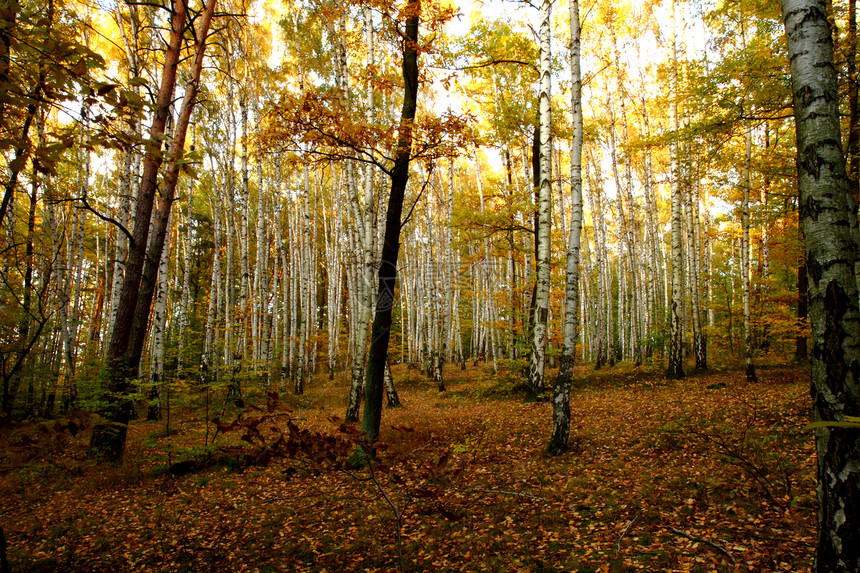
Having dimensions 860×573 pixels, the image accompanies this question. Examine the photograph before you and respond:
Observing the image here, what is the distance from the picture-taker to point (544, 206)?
314 inches

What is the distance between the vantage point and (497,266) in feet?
74.8

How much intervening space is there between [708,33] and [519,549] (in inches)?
589

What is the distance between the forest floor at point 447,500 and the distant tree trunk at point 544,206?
1.83 meters

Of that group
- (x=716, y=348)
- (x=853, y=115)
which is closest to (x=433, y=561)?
(x=853, y=115)

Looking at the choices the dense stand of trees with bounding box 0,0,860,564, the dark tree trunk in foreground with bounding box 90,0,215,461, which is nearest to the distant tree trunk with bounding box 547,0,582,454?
the dense stand of trees with bounding box 0,0,860,564

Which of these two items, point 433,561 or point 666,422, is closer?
Answer: point 433,561

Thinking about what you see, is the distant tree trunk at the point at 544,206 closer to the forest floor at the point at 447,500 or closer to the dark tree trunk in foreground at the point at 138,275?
the forest floor at the point at 447,500

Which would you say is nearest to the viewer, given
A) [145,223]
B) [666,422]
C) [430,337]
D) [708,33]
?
[145,223]

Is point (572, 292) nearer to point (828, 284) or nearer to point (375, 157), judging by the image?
point (828, 284)

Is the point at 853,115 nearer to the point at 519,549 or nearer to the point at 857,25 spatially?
the point at 857,25

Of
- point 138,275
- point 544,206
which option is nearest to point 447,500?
point 138,275

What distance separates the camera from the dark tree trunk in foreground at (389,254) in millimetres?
5355

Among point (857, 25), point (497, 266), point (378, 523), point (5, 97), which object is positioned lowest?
point (378, 523)

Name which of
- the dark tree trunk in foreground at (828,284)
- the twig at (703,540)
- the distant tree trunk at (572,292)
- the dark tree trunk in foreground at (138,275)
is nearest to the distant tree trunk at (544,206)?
the distant tree trunk at (572,292)
